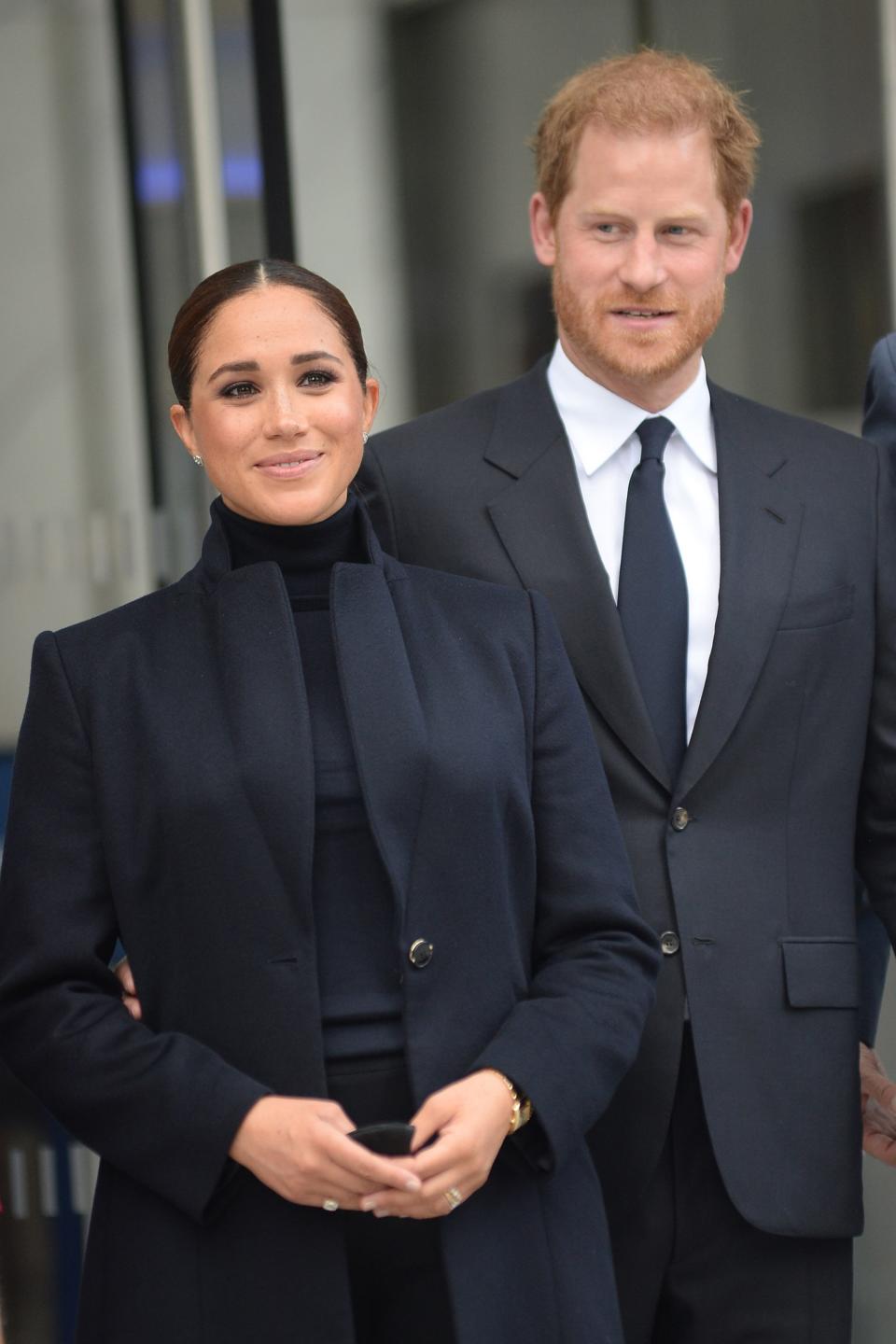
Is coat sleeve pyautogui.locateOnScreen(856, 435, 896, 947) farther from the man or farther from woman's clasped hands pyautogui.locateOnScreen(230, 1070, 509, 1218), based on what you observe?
woman's clasped hands pyautogui.locateOnScreen(230, 1070, 509, 1218)

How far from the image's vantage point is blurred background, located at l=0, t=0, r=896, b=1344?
3.70m

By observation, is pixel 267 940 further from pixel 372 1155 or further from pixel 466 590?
pixel 466 590

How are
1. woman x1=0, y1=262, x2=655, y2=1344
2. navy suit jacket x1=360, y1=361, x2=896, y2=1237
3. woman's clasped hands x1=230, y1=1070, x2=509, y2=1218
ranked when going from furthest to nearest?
navy suit jacket x1=360, y1=361, x2=896, y2=1237 < woman x1=0, y1=262, x2=655, y2=1344 < woman's clasped hands x1=230, y1=1070, x2=509, y2=1218

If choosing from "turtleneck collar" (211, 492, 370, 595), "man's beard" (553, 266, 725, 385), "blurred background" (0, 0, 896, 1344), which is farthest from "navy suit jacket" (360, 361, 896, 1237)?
"blurred background" (0, 0, 896, 1344)

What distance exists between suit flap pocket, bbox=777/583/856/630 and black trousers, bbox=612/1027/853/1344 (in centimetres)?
54

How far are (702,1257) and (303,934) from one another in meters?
0.79

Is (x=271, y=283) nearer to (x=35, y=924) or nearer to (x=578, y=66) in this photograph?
(x=35, y=924)

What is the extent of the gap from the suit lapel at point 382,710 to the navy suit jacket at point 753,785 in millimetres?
373

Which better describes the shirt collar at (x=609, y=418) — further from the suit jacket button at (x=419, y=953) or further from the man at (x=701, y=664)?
the suit jacket button at (x=419, y=953)

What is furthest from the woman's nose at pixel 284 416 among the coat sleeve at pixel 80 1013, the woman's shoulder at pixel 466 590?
the coat sleeve at pixel 80 1013

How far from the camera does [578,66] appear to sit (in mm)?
3824

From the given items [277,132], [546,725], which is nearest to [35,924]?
[546,725]

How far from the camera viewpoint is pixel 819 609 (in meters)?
2.40

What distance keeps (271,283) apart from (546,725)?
1.93ft
